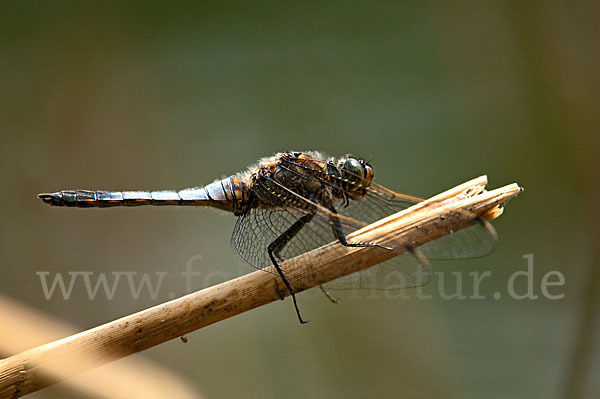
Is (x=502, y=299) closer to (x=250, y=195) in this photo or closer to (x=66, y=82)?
(x=250, y=195)

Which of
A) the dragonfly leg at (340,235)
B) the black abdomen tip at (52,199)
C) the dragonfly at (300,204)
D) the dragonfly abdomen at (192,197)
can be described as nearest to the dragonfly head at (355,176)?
the dragonfly at (300,204)

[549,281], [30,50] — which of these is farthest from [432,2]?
[30,50]

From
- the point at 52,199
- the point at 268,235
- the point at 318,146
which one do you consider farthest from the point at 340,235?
the point at 318,146

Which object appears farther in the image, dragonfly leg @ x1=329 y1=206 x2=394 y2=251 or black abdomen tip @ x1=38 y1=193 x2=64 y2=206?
black abdomen tip @ x1=38 y1=193 x2=64 y2=206

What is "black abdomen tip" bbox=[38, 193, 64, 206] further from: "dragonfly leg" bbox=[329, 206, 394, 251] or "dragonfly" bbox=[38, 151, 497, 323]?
"dragonfly leg" bbox=[329, 206, 394, 251]

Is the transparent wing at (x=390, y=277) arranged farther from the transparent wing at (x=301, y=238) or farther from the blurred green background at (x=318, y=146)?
the blurred green background at (x=318, y=146)

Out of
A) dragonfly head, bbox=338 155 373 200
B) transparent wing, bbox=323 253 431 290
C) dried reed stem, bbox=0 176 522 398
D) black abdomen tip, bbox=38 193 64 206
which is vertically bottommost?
transparent wing, bbox=323 253 431 290

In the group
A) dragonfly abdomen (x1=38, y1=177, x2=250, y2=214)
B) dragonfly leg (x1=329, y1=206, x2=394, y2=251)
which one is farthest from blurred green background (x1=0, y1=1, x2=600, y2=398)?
dragonfly leg (x1=329, y1=206, x2=394, y2=251)
